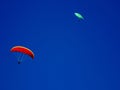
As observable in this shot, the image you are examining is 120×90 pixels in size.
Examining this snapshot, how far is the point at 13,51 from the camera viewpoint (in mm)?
27500

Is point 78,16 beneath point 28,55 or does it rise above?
above

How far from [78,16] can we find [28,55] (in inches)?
301

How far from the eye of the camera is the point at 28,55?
91.6 ft

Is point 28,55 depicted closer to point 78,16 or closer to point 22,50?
point 22,50

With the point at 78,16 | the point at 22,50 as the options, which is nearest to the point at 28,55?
the point at 22,50

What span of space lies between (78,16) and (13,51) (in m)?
8.38

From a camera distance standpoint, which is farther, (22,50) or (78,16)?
(78,16)

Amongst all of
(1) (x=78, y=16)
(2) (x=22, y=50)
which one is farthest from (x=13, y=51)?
(1) (x=78, y=16)

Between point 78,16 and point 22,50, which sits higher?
point 78,16

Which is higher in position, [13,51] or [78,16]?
[78,16]

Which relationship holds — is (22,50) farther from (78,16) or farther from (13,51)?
(78,16)

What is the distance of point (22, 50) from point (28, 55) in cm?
55

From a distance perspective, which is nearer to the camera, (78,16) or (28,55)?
(28,55)

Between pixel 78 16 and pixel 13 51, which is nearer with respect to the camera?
pixel 13 51
